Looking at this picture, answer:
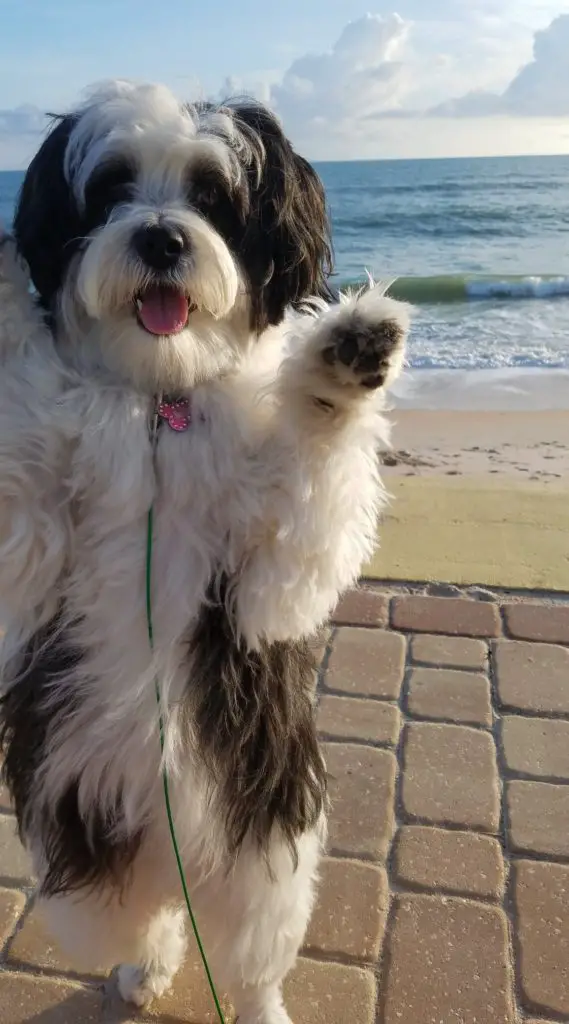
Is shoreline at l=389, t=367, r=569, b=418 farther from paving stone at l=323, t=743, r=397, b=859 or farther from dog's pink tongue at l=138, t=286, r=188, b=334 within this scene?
dog's pink tongue at l=138, t=286, r=188, b=334

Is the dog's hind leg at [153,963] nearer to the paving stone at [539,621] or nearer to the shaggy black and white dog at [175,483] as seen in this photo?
the shaggy black and white dog at [175,483]

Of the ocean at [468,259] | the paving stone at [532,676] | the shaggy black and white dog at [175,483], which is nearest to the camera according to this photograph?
the shaggy black and white dog at [175,483]

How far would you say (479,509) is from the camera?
439cm

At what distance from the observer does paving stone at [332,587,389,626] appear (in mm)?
3379

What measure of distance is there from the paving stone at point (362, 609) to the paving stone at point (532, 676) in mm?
469

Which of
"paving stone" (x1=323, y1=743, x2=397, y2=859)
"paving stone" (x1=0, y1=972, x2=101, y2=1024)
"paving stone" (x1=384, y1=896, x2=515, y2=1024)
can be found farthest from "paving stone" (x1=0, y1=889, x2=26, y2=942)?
"paving stone" (x1=384, y1=896, x2=515, y2=1024)

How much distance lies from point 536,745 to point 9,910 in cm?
160

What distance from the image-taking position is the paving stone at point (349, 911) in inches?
82.8

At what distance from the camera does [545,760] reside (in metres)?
2.66

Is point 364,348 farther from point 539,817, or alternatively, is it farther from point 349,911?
point 539,817

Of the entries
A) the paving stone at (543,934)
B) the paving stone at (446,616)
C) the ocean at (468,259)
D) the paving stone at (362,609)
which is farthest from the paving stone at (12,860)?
the ocean at (468,259)

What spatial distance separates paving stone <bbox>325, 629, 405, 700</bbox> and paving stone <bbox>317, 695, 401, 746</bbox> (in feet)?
0.19

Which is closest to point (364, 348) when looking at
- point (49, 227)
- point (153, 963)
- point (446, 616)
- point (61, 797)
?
point (49, 227)

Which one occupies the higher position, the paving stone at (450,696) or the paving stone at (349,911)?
the paving stone at (349,911)
